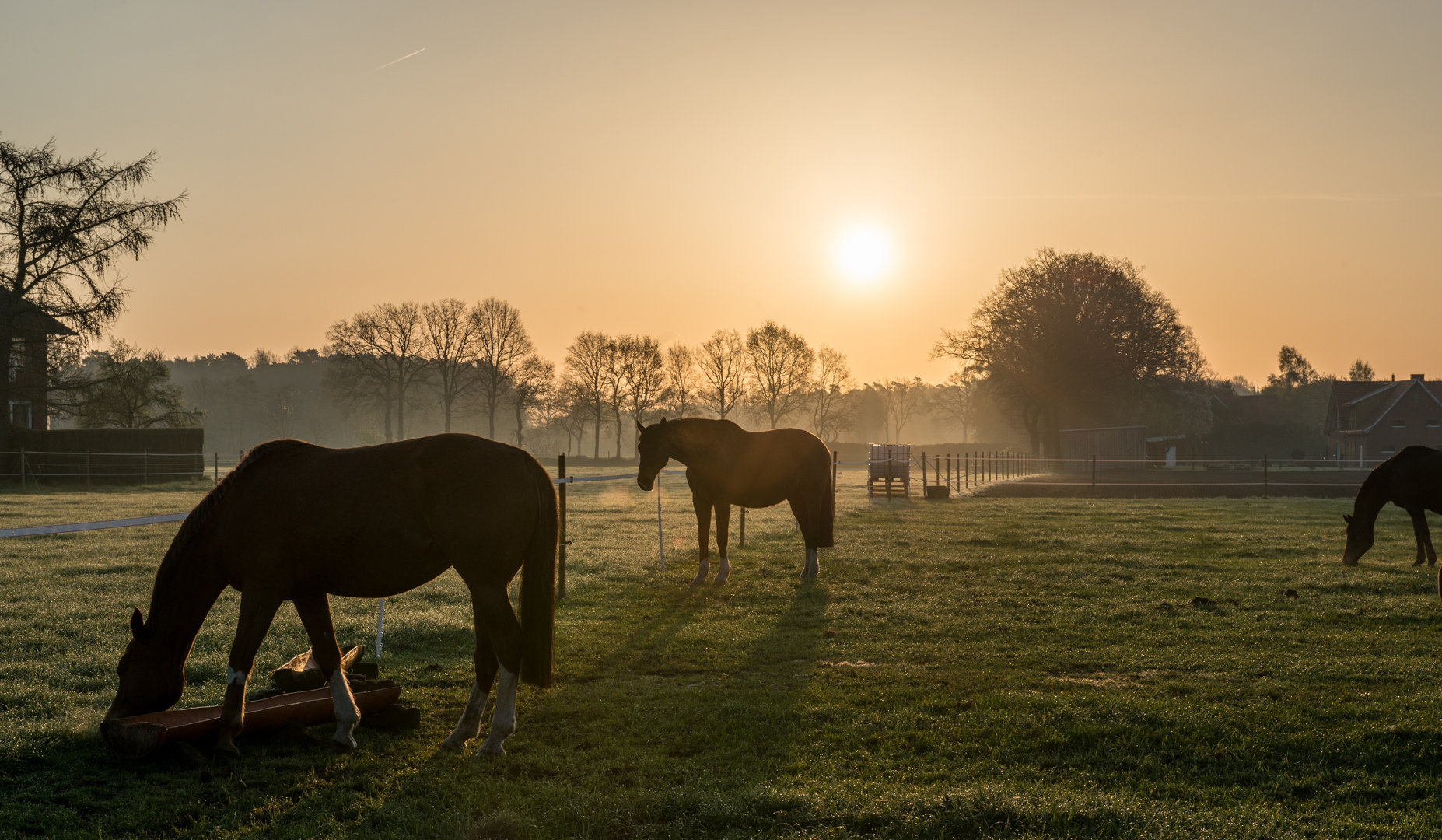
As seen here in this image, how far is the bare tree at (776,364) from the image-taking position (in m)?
68.0

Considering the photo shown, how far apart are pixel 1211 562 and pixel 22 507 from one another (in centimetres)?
2559

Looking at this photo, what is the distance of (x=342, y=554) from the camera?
447 cm

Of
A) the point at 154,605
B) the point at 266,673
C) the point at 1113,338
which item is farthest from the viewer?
the point at 1113,338

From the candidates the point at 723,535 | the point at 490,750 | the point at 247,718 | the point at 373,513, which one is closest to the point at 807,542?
the point at 723,535

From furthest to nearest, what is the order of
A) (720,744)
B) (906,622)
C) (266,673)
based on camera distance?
(906,622)
(266,673)
(720,744)

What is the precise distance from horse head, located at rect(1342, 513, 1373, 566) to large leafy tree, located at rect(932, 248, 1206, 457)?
39582mm

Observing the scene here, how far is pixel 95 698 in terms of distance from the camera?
5.52 meters

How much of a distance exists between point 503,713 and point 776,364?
64025 millimetres

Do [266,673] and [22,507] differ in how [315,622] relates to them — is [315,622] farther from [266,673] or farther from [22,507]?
[22,507]

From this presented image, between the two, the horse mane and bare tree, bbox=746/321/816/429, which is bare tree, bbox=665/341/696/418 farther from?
the horse mane

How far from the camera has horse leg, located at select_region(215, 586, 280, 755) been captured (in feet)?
14.1

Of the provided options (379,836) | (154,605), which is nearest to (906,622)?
(379,836)

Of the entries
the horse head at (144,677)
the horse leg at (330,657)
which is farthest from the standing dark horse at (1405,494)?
the horse head at (144,677)

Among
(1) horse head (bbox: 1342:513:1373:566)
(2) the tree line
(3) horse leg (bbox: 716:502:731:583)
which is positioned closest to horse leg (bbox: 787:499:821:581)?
(3) horse leg (bbox: 716:502:731:583)
